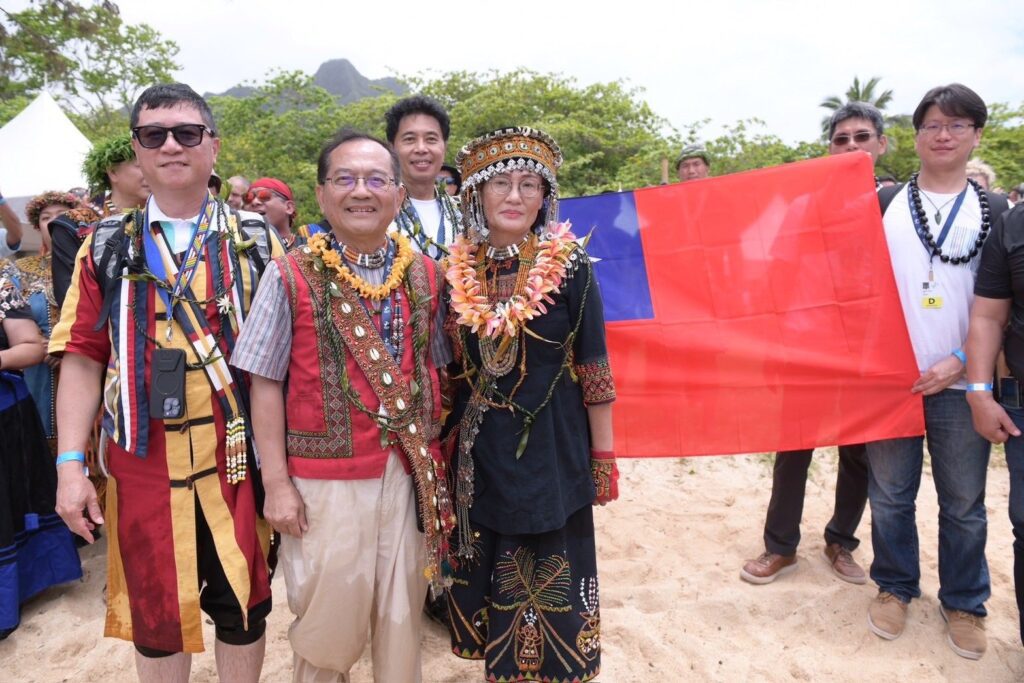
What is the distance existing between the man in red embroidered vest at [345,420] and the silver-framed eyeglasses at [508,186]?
1.08ft

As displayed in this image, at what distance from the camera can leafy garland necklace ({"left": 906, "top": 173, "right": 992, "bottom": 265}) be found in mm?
2926

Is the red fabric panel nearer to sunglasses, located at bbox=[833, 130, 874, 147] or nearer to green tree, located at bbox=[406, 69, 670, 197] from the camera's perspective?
sunglasses, located at bbox=[833, 130, 874, 147]

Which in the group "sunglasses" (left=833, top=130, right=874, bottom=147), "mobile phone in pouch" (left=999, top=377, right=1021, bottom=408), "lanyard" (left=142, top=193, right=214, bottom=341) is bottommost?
"mobile phone in pouch" (left=999, top=377, right=1021, bottom=408)

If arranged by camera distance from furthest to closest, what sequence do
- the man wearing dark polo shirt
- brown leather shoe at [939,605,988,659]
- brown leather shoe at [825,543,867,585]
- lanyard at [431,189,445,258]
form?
brown leather shoe at [825,543,867,585] < lanyard at [431,189,445,258] < brown leather shoe at [939,605,988,659] < the man wearing dark polo shirt

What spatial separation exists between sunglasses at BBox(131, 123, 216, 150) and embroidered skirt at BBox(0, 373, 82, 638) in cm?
209

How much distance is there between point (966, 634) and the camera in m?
3.06

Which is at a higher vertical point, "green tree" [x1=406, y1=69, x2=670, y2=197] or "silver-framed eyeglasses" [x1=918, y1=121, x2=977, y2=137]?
"green tree" [x1=406, y1=69, x2=670, y2=197]

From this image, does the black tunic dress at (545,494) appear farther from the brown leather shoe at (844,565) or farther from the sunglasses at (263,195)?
the sunglasses at (263,195)

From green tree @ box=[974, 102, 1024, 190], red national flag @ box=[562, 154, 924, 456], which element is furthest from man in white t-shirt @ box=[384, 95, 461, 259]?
green tree @ box=[974, 102, 1024, 190]

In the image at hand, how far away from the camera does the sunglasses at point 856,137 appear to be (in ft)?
12.1

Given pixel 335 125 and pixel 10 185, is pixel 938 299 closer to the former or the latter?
pixel 10 185

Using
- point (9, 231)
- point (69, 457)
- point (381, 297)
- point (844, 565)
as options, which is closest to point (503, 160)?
point (381, 297)

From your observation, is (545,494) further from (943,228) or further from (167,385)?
(943,228)

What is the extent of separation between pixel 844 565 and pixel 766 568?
44 centimetres
